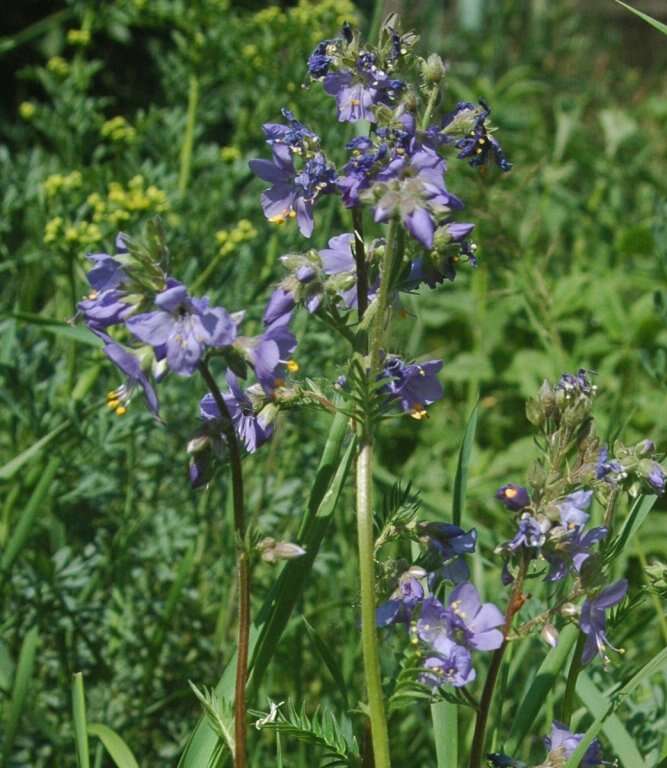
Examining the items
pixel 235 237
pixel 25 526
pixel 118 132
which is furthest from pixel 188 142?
pixel 25 526

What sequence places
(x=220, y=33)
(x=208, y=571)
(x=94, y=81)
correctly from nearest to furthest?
(x=208, y=571) → (x=220, y=33) → (x=94, y=81)

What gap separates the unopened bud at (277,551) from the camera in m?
1.49

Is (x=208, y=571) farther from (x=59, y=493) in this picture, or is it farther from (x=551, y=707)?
(x=551, y=707)

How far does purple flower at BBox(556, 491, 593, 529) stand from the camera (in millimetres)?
1446

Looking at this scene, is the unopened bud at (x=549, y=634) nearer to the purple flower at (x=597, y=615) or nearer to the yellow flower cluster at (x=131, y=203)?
the purple flower at (x=597, y=615)

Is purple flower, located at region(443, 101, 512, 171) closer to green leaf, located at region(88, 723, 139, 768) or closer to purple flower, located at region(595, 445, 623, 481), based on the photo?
purple flower, located at region(595, 445, 623, 481)

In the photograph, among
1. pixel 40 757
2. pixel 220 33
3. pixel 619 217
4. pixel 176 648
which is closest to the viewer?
pixel 40 757

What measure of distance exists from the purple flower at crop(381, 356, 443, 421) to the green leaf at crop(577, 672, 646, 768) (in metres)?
0.53

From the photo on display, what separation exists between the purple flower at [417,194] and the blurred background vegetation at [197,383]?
49 cm

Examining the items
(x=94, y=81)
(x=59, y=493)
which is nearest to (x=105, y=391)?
(x=59, y=493)

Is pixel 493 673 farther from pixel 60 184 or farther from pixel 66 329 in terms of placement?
pixel 60 184

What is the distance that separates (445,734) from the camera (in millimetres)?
1662

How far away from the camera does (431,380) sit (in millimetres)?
1523

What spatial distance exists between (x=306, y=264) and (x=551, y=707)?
3.45 ft
